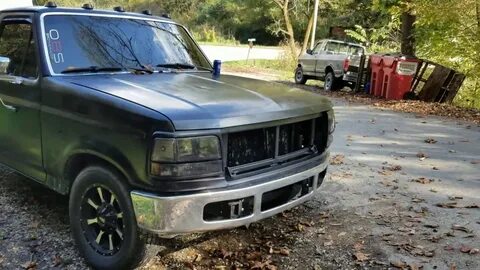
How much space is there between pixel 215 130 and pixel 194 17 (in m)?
60.9

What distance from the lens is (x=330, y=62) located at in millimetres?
16844

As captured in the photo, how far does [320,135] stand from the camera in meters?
4.11

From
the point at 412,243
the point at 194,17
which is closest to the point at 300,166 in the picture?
the point at 412,243

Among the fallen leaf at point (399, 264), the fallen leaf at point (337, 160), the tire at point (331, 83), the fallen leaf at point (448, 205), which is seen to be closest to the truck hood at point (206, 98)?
the fallen leaf at point (399, 264)

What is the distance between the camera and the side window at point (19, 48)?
4195mm

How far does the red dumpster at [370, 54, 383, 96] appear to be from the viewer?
1435cm

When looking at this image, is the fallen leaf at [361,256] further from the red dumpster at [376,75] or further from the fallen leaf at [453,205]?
the red dumpster at [376,75]

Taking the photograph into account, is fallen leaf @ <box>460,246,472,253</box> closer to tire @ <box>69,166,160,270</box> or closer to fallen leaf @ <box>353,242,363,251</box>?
fallen leaf @ <box>353,242,363,251</box>

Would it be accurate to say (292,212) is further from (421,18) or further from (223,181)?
(421,18)

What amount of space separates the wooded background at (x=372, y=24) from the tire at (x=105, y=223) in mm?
7028

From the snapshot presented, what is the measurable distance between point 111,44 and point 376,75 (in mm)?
11525

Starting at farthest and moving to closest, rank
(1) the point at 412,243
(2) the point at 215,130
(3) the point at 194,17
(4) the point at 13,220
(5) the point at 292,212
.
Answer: (3) the point at 194,17 → (5) the point at 292,212 → (4) the point at 13,220 → (1) the point at 412,243 → (2) the point at 215,130

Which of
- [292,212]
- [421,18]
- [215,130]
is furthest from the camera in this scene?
[421,18]

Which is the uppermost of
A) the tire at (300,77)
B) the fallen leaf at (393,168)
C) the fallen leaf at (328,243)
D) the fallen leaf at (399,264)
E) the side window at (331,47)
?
the side window at (331,47)
